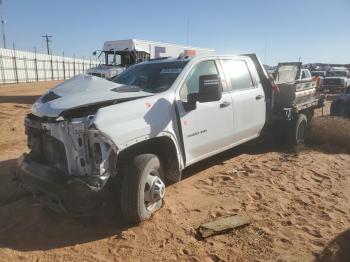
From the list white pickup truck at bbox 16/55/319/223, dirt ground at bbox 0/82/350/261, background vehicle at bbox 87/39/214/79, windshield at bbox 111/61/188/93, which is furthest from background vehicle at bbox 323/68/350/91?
windshield at bbox 111/61/188/93

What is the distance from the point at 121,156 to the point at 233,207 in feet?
5.27

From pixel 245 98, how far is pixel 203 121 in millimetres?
1279

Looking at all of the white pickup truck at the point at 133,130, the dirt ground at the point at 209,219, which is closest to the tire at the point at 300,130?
the dirt ground at the point at 209,219

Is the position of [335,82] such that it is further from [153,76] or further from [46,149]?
[46,149]

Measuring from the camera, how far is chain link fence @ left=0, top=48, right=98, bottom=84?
3300 cm

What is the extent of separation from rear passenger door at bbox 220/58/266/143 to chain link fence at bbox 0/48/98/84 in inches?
1192

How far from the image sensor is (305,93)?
8.14m

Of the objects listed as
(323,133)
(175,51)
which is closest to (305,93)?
(323,133)

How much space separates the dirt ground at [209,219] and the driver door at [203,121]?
606mm

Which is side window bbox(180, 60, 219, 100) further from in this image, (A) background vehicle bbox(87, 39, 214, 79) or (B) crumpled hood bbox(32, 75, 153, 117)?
(A) background vehicle bbox(87, 39, 214, 79)

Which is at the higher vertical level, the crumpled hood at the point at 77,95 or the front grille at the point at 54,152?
the crumpled hood at the point at 77,95

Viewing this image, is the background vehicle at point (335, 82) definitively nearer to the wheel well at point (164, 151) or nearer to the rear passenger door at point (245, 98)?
the rear passenger door at point (245, 98)

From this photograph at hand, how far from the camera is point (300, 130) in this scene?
→ 805 centimetres

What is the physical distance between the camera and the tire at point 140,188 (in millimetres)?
3988
